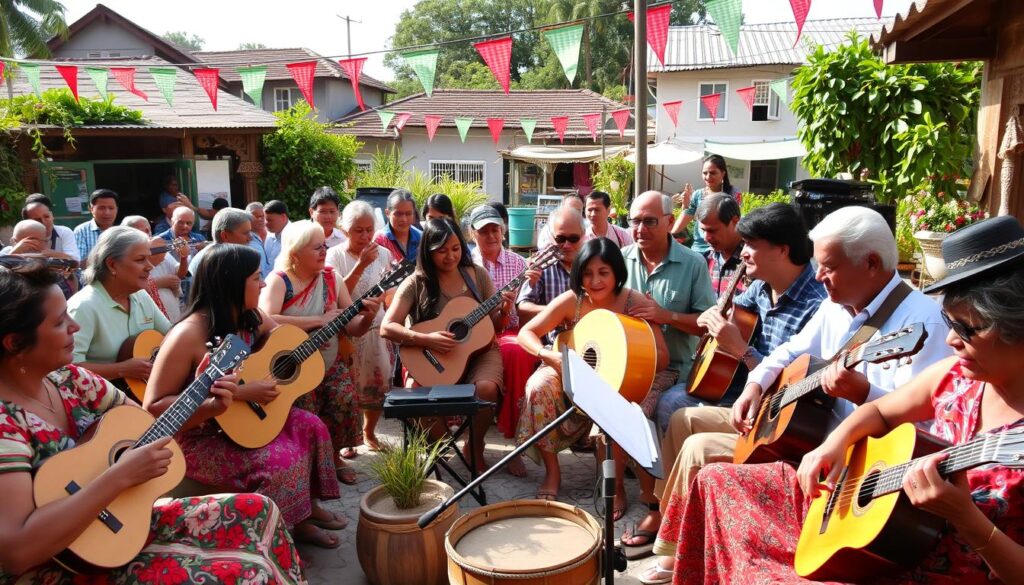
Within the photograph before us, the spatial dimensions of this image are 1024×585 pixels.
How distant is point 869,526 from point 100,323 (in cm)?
373

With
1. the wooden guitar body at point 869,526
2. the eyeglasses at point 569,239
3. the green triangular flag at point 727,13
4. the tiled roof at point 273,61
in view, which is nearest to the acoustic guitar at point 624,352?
the eyeglasses at point 569,239

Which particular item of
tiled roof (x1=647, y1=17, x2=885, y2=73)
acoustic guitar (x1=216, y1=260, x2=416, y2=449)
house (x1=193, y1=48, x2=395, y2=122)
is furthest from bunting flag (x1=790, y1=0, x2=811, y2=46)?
house (x1=193, y1=48, x2=395, y2=122)

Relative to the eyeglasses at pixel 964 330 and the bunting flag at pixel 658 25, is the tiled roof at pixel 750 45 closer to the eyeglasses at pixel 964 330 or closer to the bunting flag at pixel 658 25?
the bunting flag at pixel 658 25

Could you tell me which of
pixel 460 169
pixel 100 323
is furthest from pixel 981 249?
pixel 460 169

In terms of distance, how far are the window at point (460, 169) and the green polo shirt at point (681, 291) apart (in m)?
22.4

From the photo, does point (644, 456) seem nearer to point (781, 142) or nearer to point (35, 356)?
point (35, 356)

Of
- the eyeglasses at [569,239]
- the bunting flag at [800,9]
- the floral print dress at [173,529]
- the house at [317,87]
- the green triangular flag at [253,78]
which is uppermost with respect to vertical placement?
the house at [317,87]

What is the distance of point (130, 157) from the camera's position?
47.3 feet

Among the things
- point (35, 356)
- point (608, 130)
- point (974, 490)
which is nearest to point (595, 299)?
point (974, 490)

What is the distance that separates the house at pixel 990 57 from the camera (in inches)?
228

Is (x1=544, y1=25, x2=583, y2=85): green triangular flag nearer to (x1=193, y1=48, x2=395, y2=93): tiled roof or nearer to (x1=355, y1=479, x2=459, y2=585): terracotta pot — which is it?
(x1=355, y1=479, x2=459, y2=585): terracotta pot

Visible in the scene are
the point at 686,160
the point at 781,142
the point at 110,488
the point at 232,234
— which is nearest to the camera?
the point at 110,488

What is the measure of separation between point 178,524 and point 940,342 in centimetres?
298

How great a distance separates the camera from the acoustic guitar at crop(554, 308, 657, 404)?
3.89 metres
